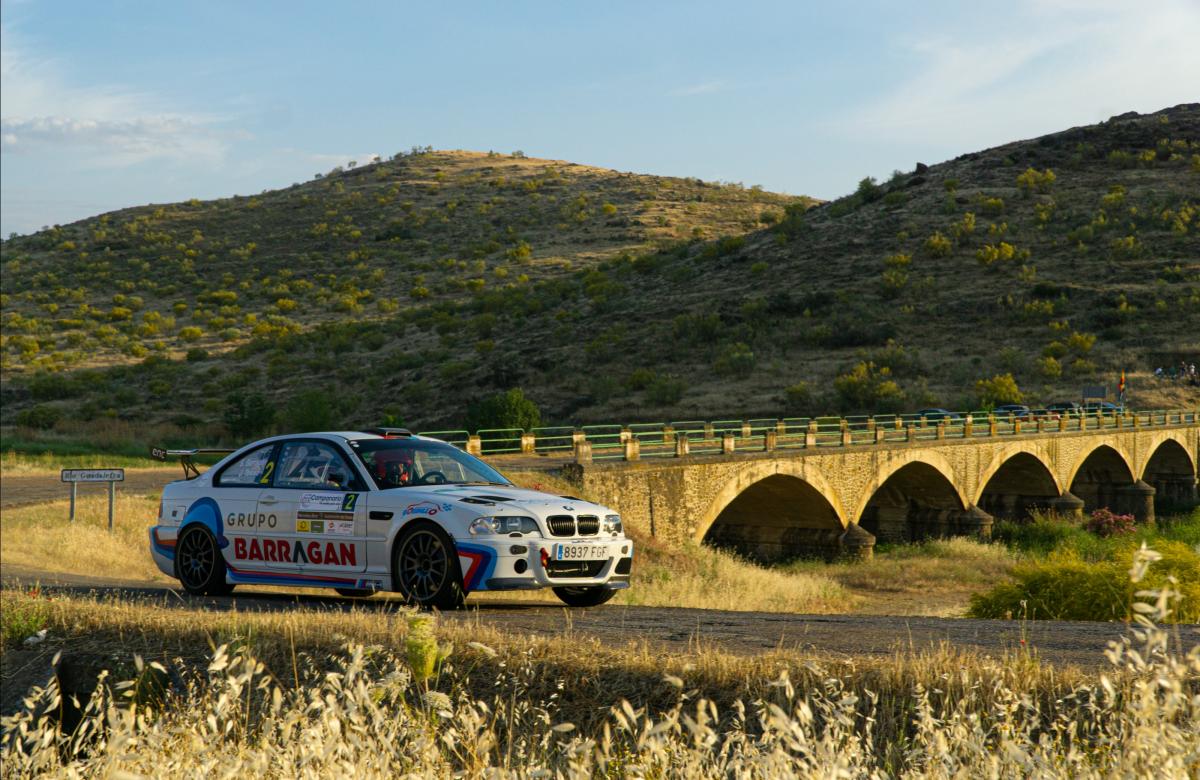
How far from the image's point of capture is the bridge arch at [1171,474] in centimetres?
5581

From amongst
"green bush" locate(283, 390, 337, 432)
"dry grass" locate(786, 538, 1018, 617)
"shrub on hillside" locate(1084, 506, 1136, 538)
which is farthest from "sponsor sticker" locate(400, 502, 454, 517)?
"green bush" locate(283, 390, 337, 432)

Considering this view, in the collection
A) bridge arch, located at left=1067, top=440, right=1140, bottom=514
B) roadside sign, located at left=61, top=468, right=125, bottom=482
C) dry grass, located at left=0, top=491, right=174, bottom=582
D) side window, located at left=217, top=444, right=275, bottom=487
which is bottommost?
bridge arch, located at left=1067, top=440, right=1140, bottom=514

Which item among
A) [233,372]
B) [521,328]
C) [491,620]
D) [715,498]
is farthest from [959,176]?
[491,620]

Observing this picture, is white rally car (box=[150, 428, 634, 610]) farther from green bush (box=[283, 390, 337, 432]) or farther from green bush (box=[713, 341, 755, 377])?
green bush (box=[713, 341, 755, 377])

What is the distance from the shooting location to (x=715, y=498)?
2961cm

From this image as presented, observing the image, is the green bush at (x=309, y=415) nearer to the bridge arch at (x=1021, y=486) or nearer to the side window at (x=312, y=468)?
the bridge arch at (x=1021, y=486)

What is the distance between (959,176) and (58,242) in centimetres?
8181

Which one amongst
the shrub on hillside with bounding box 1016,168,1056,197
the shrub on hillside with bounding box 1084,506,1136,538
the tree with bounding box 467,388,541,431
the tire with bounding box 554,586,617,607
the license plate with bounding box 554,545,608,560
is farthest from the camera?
the shrub on hillside with bounding box 1016,168,1056,197

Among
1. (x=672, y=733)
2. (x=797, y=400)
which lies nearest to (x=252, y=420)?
(x=797, y=400)

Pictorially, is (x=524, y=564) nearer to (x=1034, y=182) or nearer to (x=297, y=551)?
(x=297, y=551)

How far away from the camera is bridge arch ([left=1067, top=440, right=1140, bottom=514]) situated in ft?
169

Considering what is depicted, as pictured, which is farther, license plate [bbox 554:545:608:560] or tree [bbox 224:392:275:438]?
tree [bbox 224:392:275:438]

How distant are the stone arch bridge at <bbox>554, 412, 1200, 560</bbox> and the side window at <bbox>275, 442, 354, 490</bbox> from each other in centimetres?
1442

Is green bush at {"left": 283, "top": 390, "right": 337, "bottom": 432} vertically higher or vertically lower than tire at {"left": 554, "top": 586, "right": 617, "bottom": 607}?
higher
